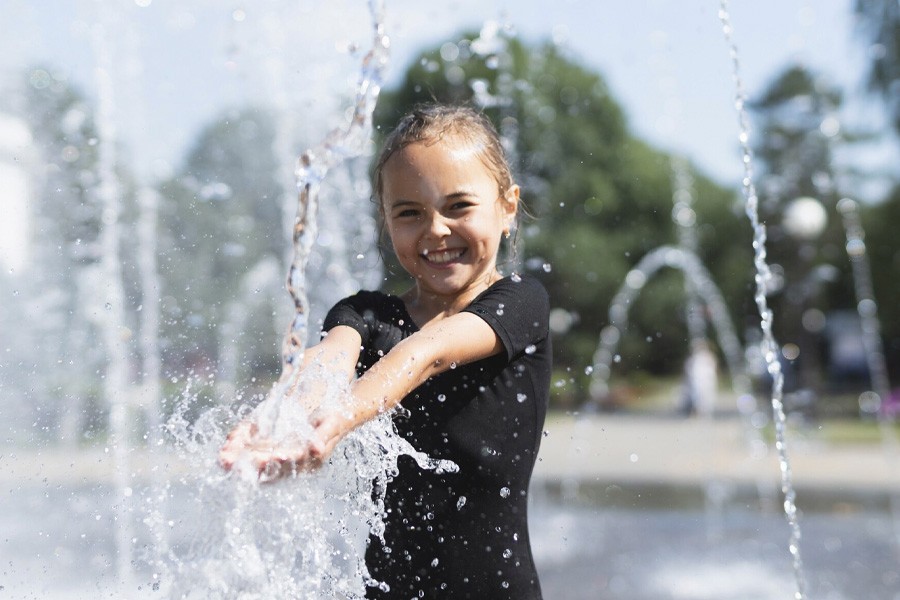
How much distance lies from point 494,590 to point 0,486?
9693 mm

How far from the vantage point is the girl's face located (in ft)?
6.66

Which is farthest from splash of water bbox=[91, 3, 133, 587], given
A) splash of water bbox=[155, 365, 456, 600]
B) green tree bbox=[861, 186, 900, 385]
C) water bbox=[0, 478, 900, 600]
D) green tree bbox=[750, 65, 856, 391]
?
green tree bbox=[861, 186, 900, 385]

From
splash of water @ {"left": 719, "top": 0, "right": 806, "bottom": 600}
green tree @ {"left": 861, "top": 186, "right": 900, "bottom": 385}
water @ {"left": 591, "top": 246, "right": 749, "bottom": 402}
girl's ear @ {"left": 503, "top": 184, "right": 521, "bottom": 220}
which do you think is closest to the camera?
girl's ear @ {"left": 503, "top": 184, "right": 521, "bottom": 220}

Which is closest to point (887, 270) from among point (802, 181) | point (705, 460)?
point (802, 181)

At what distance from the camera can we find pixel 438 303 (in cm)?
216

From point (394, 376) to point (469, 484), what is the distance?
0.31 m

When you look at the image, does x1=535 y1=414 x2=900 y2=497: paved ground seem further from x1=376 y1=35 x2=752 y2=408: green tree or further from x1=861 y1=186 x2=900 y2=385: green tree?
x1=861 y1=186 x2=900 y2=385: green tree

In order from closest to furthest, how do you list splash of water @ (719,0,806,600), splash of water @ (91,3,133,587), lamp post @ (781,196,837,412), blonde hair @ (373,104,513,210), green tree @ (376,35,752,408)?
blonde hair @ (373,104,513,210) < splash of water @ (719,0,806,600) < splash of water @ (91,3,133,587) < lamp post @ (781,196,837,412) < green tree @ (376,35,752,408)

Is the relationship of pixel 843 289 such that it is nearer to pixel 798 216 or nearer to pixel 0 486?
pixel 798 216

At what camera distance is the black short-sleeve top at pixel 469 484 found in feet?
6.45

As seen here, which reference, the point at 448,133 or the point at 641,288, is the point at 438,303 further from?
the point at 641,288

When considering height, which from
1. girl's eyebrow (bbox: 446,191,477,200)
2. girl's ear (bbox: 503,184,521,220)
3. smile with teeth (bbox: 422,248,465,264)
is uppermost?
girl's ear (bbox: 503,184,521,220)

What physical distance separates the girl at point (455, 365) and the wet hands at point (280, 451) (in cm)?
25

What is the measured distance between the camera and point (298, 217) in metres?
1.91
